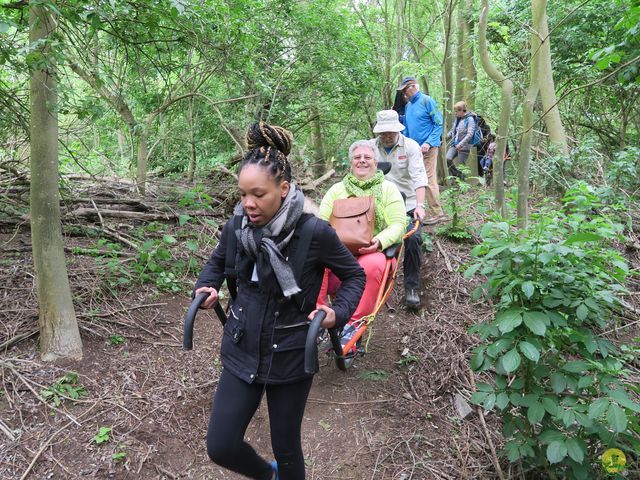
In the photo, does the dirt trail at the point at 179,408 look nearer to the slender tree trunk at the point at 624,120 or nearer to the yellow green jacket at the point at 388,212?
the yellow green jacket at the point at 388,212

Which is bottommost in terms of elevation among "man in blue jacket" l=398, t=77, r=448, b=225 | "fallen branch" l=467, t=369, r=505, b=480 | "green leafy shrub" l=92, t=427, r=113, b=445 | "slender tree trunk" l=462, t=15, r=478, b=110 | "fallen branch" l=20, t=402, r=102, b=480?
"fallen branch" l=467, t=369, r=505, b=480

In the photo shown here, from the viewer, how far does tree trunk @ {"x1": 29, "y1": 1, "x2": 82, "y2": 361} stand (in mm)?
3436

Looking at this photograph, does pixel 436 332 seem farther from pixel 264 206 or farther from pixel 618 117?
pixel 618 117

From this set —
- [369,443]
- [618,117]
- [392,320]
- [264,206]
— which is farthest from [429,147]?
[618,117]

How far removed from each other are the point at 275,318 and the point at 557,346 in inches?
68.0

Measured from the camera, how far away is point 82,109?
3406 mm

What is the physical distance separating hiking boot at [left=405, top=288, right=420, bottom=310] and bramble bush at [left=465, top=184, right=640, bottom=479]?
7.96 feet

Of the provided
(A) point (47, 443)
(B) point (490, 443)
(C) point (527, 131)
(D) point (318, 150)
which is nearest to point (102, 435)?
(A) point (47, 443)

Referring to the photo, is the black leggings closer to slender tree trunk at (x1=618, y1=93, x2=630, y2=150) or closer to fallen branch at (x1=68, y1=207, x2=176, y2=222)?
fallen branch at (x1=68, y1=207, x2=176, y2=222)

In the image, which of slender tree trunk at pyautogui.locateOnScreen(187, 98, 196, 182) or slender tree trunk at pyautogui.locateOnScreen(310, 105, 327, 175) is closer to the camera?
slender tree trunk at pyautogui.locateOnScreen(187, 98, 196, 182)

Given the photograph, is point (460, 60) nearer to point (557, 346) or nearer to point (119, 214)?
point (119, 214)

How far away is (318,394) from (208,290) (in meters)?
2.04

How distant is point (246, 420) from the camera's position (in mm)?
2238

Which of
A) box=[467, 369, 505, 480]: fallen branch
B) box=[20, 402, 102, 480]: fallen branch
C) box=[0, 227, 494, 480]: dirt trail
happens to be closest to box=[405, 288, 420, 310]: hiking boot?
box=[0, 227, 494, 480]: dirt trail
